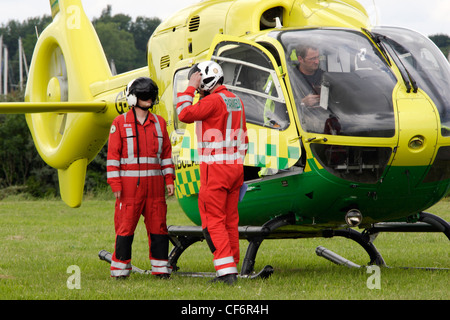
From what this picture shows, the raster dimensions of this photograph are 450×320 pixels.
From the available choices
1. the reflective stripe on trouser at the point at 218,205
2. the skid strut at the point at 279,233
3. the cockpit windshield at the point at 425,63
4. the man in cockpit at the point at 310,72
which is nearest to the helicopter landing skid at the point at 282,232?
the skid strut at the point at 279,233

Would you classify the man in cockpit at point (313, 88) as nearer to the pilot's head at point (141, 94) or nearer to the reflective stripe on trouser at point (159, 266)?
the pilot's head at point (141, 94)

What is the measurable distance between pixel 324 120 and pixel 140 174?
177cm

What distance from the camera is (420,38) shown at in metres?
7.01

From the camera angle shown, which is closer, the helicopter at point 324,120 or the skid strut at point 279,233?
the helicopter at point 324,120

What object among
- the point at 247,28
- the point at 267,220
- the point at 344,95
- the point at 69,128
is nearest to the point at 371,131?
the point at 344,95

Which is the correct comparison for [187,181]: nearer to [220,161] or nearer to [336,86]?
[220,161]

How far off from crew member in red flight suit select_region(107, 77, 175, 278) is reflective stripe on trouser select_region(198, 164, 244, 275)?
Answer: 73 centimetres

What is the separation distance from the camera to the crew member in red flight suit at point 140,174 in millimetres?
6723

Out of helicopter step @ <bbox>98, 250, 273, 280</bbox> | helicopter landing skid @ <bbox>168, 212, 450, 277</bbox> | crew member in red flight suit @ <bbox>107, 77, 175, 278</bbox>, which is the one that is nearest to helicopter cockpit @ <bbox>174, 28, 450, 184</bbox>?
helicopter landing skid @ <bbox>168, 212, 450, 277</bbox>

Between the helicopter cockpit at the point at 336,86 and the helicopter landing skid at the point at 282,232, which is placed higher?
the helicopter cockpit at the point at 336,86

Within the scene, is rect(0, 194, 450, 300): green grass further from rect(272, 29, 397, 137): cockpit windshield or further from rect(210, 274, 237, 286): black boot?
rect(272, 29, 397, 137): cockpit windshield

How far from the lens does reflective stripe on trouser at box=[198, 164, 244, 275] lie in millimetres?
6102

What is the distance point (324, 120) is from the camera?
6.16 meters

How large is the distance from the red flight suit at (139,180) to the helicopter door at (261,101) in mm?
831
